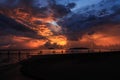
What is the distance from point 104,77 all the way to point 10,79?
1025cm

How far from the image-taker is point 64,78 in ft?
58.4

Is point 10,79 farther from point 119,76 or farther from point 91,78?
point 119,76

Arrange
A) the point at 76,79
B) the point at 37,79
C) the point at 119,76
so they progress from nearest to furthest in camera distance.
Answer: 1. the point at 119,76
2. the point at 76,79
3. the point at 37,79

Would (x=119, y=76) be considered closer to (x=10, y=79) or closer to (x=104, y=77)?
(x=104, y=77)

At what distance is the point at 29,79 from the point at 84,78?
6.54m

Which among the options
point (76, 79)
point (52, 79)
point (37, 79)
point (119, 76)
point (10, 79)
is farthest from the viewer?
point (10, 79)

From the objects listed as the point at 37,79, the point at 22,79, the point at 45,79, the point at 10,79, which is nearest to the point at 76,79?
the point at 45,79

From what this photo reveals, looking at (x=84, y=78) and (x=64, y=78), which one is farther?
(x=64, y=78)

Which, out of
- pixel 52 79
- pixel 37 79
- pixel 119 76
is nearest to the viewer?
pixel 119 76

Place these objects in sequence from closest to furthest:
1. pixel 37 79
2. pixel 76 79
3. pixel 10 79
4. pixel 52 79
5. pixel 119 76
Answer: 1. pixel 119 76
2. pixel 76 79
3. pixel 52 79
4. pixel 37 79
5. pixel 10 79

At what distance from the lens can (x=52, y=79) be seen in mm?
18344

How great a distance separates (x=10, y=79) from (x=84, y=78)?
29.2 feet

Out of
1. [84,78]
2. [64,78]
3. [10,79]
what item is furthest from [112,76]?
[10,79]

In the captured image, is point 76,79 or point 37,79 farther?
point 37,79
